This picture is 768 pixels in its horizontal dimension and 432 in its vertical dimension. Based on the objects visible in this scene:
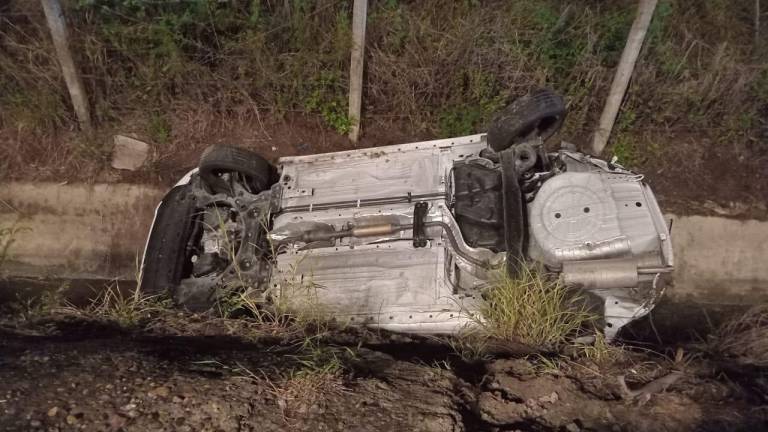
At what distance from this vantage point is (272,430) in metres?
2.39

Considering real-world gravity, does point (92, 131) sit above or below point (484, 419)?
above

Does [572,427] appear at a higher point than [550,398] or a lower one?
lower

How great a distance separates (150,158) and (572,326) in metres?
4.06

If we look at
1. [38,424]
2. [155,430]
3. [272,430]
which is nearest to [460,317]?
[272,430]

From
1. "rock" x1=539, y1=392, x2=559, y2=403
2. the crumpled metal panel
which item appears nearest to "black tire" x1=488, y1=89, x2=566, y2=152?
the crumpled metal panel

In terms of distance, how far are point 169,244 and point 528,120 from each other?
2.51 metres

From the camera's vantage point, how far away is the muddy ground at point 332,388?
2.43m

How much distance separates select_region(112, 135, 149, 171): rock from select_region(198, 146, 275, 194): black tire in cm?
166

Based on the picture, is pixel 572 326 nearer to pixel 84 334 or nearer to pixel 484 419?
pixel 484 419

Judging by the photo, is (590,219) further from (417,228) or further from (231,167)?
(231,167)

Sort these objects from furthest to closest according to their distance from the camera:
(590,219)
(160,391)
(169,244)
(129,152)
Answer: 1. (129,152)
2. (169,244)
3. (590,219)
4. (160,391)

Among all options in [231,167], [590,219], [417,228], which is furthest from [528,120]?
[231,167]

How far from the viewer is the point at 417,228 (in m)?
3.48

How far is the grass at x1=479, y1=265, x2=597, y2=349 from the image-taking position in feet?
10.1
